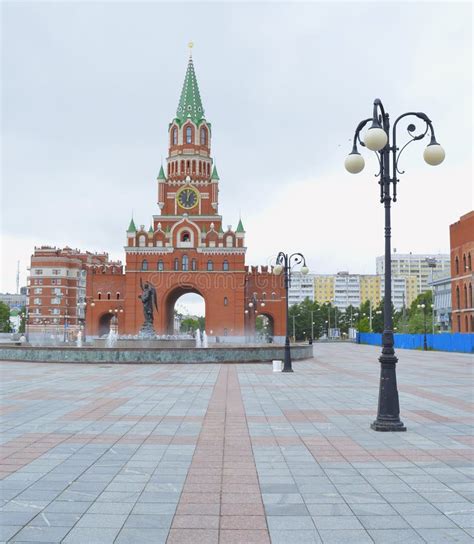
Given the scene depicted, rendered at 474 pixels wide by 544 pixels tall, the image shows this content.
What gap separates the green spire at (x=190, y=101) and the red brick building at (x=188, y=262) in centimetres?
12

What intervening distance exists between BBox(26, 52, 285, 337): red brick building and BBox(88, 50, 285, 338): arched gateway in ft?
0.36

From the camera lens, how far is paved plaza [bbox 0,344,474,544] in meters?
4.80

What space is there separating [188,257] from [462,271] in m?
29.2

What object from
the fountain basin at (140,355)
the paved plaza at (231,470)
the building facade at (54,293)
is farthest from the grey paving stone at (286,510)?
the building facade at (54,293)

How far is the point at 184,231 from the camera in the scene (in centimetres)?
6206

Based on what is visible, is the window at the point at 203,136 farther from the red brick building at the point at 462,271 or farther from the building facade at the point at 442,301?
the building facade at the point at 442,301

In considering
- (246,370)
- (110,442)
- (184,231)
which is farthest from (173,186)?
(110,442)

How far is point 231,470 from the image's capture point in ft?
22.0

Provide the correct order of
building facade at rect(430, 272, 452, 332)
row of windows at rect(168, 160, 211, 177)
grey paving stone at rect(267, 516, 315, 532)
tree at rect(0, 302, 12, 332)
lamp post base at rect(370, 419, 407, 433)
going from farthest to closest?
tree at rect(0, 302, 12, 332)
building facade at rect(430, 272, 452, 332)
row of windows at rect(168, 160, 211, 177)
lamp post base at rect(370, 419, 407, 433)
grey paving stone at rect(267, 516, 315, 532)

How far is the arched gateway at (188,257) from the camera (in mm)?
60656

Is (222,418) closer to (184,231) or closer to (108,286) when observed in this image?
(184,231)

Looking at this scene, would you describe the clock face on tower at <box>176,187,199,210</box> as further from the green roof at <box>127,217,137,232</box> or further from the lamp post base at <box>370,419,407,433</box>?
the lamp post base at <box>370,419,407,433</box>

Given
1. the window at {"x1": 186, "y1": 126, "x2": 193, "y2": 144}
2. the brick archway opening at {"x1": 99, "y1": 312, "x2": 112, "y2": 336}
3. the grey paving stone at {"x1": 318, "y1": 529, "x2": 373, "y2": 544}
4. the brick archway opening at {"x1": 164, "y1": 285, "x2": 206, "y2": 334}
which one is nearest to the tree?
the brick archway opening at {"x1": 99, "y1": 312, "x2": 112, "y2": 336}

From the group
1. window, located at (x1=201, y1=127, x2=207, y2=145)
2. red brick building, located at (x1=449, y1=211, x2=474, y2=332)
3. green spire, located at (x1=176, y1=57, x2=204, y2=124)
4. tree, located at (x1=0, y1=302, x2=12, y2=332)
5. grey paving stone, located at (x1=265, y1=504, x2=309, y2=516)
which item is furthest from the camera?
tree, located at (x1=0, y1=302, x2=12, y2=332)
